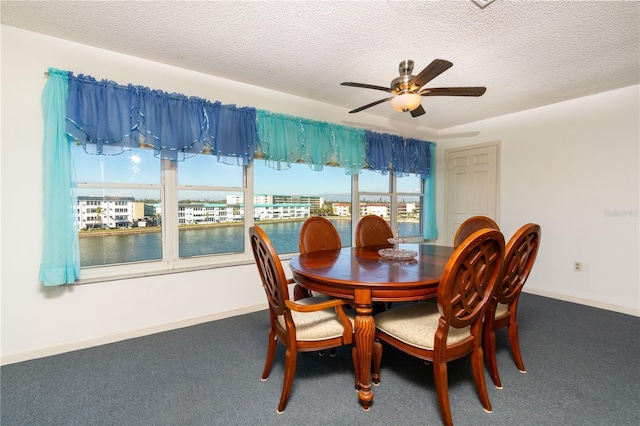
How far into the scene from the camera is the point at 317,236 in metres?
2.63

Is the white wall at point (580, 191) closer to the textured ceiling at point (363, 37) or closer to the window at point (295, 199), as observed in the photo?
the textured ceiling at point (363, 37)

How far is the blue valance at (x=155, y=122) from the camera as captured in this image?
222cm

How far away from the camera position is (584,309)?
3129 millimetres

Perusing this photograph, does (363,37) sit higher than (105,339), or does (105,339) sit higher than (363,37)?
(363,37)

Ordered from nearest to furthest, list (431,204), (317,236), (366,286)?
(366,286), (317,236), (431,204)

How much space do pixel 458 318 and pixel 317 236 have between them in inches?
56.0

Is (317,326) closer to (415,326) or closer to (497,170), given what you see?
(415,326)

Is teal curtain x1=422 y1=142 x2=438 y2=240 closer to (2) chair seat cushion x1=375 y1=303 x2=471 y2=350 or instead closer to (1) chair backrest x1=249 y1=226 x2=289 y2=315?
(2) chair seat cushion x1=375 y1=303 x2=471 y2=350

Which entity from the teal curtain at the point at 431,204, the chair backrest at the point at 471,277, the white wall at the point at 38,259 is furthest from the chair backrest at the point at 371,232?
the teal curtain at the point at 431,204

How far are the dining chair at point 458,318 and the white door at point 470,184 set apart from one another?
10.1 ft

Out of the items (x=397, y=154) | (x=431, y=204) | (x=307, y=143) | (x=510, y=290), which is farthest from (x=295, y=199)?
(x=510, y=290)

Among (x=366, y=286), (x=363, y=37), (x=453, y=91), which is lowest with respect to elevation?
(x=366, y=286)

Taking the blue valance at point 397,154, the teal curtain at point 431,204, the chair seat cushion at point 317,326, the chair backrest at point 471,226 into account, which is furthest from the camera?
the teal curtain at point 431,204

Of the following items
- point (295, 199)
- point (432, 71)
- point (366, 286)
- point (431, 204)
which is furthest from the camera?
point (431, 204)
